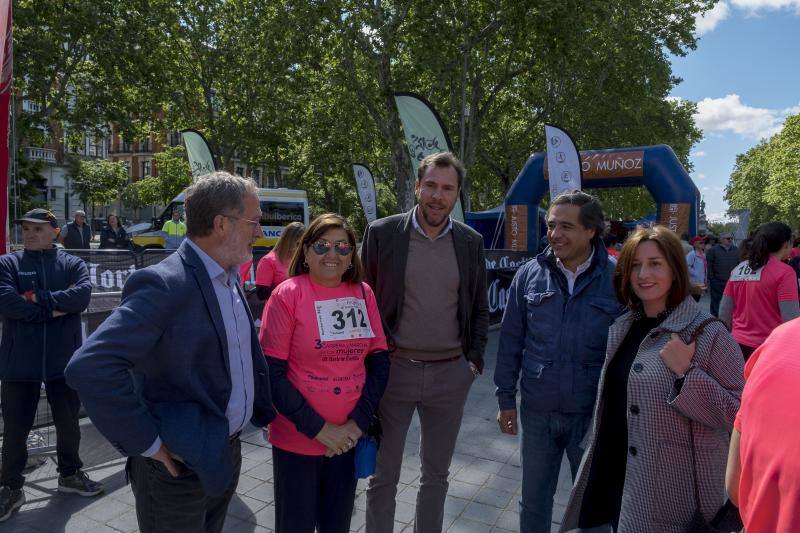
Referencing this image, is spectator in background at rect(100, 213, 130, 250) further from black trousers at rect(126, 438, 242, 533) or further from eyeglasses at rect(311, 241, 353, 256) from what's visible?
black trousers at rect(126, 438, 242, 533)

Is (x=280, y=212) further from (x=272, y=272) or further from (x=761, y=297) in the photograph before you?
(x=761, y=297)

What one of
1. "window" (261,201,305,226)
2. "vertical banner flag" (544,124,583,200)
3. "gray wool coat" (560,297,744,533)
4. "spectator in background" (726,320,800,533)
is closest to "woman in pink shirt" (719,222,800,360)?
"gray wool coat" (560,297,744,533)

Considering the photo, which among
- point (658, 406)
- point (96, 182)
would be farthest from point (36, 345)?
point (96, 182)

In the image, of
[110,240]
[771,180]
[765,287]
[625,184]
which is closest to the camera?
[765,287]

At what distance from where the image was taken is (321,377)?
2.42m

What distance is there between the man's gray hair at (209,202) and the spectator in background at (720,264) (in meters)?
10.4

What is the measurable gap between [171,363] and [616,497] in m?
1.85

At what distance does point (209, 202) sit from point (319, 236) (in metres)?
0.67

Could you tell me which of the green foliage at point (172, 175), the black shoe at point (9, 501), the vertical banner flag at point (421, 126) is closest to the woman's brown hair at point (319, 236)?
the black shoe at point (9, 501)

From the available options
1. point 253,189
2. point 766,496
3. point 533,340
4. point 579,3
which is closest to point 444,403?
point 533,340

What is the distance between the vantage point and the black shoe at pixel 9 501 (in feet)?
10.9

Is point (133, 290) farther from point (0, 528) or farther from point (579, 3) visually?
point (579, 3)

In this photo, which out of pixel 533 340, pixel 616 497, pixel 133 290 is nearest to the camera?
pixel 133 290

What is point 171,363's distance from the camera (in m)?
1.79
